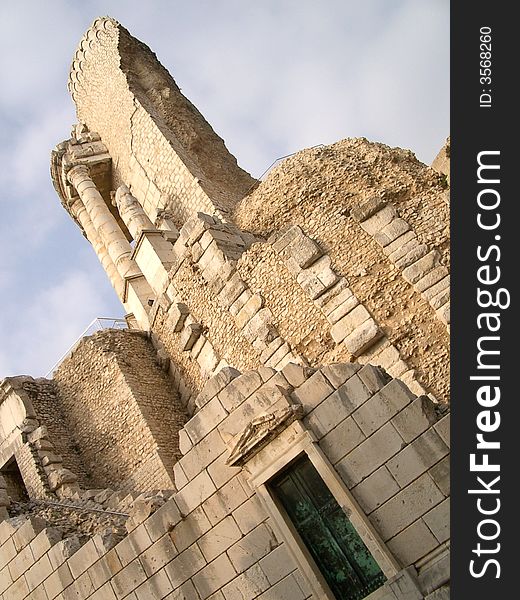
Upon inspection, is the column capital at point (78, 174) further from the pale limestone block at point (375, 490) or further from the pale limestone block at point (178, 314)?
the pale limestone block at point (375, 490)

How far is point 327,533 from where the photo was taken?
733 cm

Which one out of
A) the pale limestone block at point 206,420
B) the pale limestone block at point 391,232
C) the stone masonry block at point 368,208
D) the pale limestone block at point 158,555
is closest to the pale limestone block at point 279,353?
the pale limestone block at point 391,232

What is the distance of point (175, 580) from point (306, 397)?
2.63 metres

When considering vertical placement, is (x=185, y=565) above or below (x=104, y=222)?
below

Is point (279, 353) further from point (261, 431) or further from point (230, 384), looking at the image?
point (261, 431)

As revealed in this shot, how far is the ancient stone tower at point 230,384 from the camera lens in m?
7.20

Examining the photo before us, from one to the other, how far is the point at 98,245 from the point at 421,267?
12390mm

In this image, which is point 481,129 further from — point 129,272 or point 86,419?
point 129,272

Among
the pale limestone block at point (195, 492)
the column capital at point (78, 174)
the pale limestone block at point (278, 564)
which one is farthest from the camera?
the column capital at point (78, 174)

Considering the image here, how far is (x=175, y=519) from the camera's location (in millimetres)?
8258

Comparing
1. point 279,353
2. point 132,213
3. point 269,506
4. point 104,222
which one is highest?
point 104,222

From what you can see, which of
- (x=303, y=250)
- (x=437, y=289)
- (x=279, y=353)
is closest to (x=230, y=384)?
(x=279, y=353)

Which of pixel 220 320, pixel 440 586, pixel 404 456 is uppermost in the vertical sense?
pixel 220 320

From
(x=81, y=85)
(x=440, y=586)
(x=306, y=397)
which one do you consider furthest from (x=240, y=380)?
(x=81, y=85)
